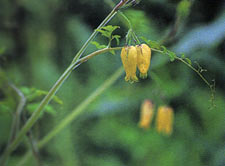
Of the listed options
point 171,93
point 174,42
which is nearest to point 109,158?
point 171,93

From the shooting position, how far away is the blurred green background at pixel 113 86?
105 centimetres

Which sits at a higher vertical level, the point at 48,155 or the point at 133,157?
the point at 48,155

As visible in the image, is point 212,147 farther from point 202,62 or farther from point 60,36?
point 60,36

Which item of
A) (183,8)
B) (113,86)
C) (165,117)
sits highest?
(183,8)

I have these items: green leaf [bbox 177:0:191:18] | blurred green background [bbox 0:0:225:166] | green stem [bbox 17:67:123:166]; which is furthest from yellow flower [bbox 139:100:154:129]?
green leaf [bbox 177:0:191:18]

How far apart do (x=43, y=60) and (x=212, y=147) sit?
1.05 m

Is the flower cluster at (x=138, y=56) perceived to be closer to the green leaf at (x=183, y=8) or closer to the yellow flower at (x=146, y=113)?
the green leaf at (x=183, y=8)

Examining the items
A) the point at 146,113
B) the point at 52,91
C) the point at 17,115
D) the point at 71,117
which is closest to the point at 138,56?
the point at 52,91

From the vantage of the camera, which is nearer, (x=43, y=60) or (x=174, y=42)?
(x=174, y=42)

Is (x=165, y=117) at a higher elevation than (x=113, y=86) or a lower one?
lower

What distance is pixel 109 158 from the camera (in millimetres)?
1635

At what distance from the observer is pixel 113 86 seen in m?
1.64

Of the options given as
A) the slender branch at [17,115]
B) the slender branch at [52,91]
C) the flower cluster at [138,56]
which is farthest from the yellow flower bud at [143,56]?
the slender branch at [17,115]

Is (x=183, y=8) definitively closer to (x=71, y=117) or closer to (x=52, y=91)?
(x=52, y=91)
